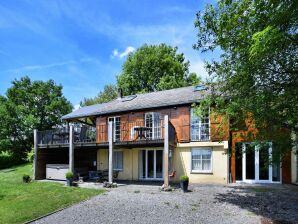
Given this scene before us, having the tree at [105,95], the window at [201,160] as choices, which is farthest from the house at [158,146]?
the tree at [105,95]

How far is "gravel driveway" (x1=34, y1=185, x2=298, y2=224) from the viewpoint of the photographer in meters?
11.4

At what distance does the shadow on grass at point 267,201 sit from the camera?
37.3 ft

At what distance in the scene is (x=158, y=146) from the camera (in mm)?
21453

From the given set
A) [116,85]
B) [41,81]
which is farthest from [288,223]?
[116,85]

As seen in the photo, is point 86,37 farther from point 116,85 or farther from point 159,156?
point 116,85

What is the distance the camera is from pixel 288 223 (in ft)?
34.9

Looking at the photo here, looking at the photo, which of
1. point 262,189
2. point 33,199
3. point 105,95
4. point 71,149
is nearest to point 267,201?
point 262,189

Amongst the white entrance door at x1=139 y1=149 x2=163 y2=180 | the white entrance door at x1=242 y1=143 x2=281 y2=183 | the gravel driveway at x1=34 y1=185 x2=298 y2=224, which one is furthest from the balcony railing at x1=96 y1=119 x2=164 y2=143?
the white entrance door at x1=242 y1=143 x2=281 y2=183

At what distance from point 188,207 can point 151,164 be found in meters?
9.46

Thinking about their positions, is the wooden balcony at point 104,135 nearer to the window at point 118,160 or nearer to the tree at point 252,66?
the window at point 118,160

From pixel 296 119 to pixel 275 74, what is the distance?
1747 millimetres

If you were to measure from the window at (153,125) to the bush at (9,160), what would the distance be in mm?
19637

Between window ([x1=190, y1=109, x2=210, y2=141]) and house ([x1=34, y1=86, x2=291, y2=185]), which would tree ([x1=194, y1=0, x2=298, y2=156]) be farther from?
window ([x1=190, y1=109, x2=210, y2=141])

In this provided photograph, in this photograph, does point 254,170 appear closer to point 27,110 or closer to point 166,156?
point 166,156
